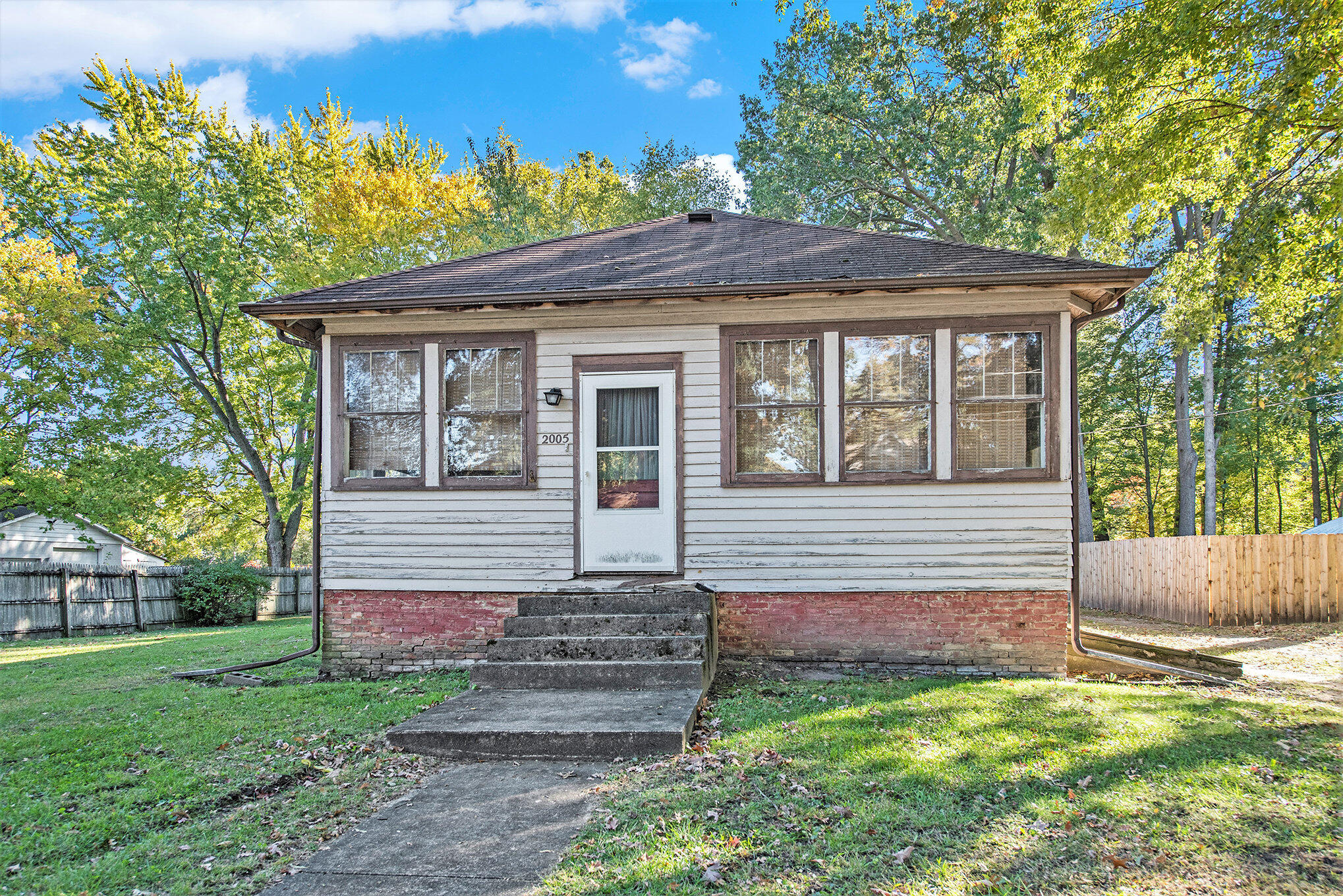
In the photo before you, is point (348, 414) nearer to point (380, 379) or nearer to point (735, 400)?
point (380, 379)

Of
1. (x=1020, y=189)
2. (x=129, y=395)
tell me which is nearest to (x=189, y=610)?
(x=129, y=395)

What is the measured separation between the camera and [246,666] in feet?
26.0

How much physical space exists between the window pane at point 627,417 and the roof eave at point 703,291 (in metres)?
0.95

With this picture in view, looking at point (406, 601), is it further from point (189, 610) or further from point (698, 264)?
point (189, 610)

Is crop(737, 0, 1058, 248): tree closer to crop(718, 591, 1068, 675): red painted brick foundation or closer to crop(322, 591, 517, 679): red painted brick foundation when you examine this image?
crop(718, 591, 1068, 675): red painted brick foundation

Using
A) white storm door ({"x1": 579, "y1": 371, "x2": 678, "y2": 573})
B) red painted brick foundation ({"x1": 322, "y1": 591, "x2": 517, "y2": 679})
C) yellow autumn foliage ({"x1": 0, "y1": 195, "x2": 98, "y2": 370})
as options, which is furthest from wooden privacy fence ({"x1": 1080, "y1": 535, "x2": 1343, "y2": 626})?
yellow autumn foliage ({"x1": 0, "y1": 195, "x2": 98, "y2": 370})

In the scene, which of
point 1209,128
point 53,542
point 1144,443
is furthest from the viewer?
point 1144,443

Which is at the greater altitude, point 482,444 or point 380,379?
point 380,379

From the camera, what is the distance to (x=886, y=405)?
723cm

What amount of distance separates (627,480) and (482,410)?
5.39 feet

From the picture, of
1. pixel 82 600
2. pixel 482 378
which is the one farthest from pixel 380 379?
pixel 82 600

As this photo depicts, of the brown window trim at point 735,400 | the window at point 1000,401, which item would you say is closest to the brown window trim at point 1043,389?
the window at point 1000,401

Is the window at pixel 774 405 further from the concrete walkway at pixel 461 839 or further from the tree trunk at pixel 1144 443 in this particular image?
the tree trunk at pixel 1144 443

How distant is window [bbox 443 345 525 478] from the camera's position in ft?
24.8
